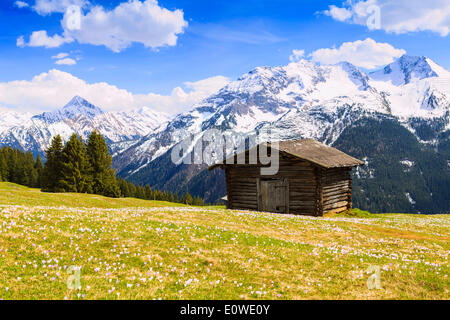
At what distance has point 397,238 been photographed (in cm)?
2152

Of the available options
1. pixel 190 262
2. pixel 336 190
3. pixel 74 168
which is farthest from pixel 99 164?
pixel 190 262

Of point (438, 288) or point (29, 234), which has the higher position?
point (29, 234)

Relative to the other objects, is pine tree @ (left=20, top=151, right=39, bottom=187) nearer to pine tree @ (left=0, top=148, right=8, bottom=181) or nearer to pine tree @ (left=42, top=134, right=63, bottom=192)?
pine tree @ (left=0, top=148, right=8, bottom=181)

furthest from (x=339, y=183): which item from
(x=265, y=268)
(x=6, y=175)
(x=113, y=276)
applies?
Answer: (x=6, y=175)

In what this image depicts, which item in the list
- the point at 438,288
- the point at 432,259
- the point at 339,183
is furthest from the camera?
the point at 339,183

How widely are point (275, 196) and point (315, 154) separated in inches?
297

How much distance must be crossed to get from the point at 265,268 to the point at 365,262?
5110mm

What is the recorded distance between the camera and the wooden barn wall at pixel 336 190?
39031mm

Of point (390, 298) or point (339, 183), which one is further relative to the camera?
point (339, 183)

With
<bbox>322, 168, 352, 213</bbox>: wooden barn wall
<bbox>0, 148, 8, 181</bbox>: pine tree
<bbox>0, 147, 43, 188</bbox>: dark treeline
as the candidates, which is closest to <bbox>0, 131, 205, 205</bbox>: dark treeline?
<bbox>322, 168, 352, 213</bbox>: wooden barn wall

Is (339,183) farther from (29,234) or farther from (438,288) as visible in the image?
(29,234)

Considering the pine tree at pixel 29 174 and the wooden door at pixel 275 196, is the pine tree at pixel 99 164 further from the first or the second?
the pine tree at pixel 29 174

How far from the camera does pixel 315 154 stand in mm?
40031
